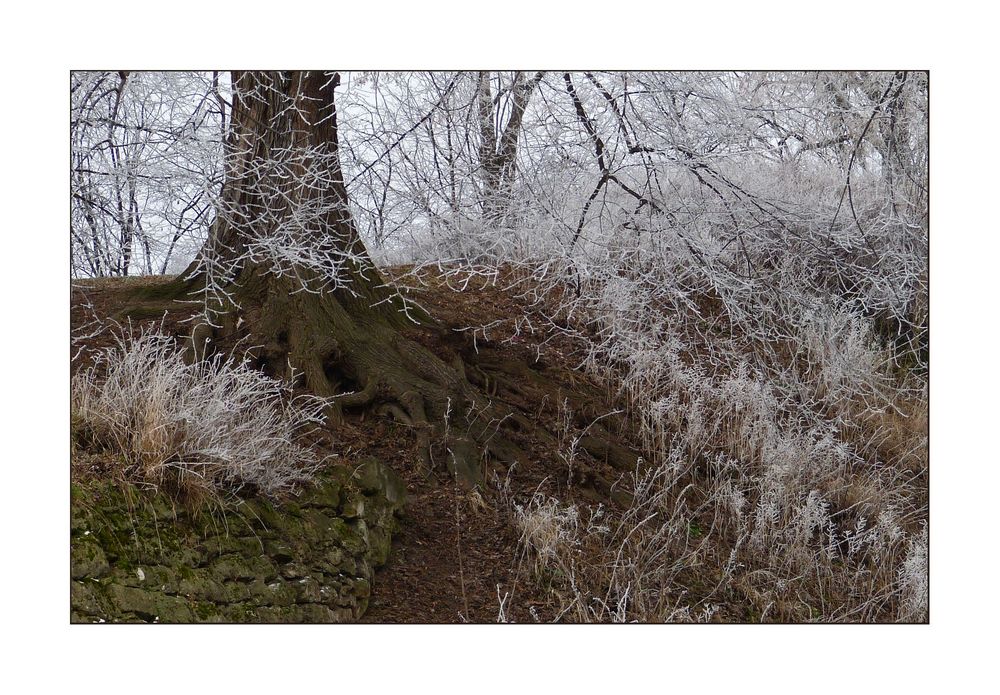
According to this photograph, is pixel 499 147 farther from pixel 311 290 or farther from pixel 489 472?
pixel 489 472

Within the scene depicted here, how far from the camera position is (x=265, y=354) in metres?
2.97

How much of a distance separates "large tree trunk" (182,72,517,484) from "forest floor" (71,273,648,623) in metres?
0.09

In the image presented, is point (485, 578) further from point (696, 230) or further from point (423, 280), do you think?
point (696, 230)

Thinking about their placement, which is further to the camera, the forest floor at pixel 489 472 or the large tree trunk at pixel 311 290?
the large tree trunk at pixel 311 290

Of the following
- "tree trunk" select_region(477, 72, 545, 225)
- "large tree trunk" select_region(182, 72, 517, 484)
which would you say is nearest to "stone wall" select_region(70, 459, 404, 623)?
"large tree trunk" select_region(182, 72, 517, 484)

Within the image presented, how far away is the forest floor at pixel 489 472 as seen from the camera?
272cm

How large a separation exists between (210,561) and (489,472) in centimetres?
104

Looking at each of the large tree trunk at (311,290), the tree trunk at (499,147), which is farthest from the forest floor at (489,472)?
the tree trunk at (499,147)

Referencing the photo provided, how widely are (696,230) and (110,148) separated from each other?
226 cm

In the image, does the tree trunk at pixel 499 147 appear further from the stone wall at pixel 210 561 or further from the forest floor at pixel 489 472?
the stone wall at pixel 210 561

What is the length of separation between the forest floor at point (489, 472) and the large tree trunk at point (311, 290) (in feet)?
0.31

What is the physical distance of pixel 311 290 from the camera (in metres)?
3.11

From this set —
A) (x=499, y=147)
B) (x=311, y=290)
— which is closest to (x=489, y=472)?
(x=311, y=290)

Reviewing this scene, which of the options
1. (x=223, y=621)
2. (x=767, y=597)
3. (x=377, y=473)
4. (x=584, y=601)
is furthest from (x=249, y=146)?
(x=767, y=597)
